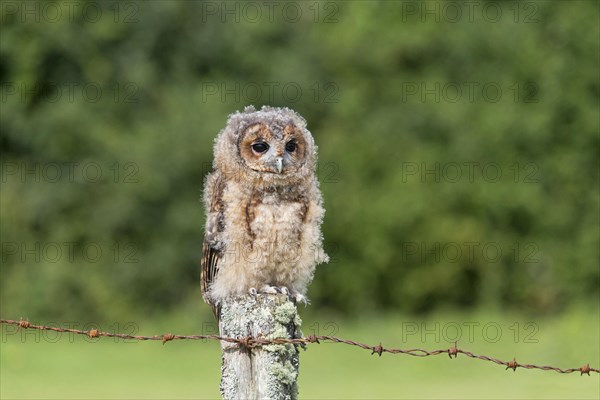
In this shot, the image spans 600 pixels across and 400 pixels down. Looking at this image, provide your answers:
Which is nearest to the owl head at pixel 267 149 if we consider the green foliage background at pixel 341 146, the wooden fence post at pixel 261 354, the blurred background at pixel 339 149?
the wooden fence post at pixel 261 354

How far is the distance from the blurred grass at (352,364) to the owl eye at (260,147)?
259 inches

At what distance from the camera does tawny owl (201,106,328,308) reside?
513 cm

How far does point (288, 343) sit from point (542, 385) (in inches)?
351

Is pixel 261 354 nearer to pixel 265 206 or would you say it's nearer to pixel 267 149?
pixel 265 206

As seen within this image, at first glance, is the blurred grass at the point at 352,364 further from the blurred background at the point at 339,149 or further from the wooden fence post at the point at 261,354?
the wooden fence post at the point at 261,354

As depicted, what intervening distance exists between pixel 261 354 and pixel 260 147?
1514mm

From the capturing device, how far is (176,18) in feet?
54.9

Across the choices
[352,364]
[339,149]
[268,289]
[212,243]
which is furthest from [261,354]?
[339,149]

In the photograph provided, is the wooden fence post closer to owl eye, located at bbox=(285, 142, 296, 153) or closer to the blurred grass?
owl eye, located at bbox=(285, 142, 296, 153)

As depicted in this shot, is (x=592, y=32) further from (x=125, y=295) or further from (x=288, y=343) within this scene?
(x=288, y=343)

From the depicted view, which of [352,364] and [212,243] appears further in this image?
[352,364]

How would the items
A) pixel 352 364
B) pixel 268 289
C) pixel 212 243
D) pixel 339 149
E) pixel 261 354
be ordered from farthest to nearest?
1. pixel 339 149
2. pixel 352 364
3. pixel 212 243
4. pixel 268 289
5. pixel 261 354

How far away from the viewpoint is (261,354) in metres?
3.93

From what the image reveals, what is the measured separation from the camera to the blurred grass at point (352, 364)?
39.3 ft
